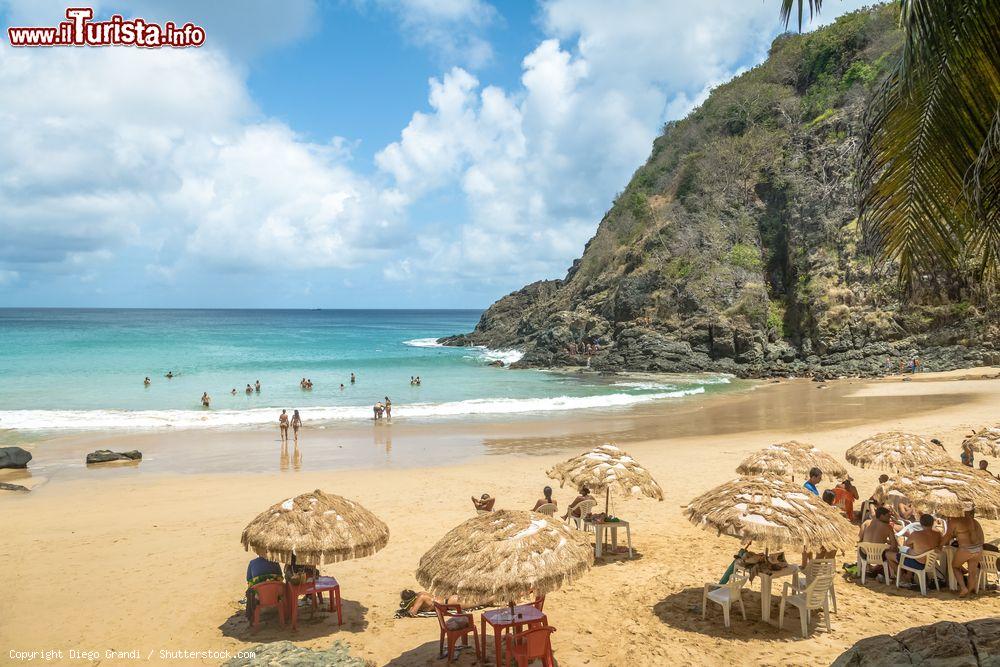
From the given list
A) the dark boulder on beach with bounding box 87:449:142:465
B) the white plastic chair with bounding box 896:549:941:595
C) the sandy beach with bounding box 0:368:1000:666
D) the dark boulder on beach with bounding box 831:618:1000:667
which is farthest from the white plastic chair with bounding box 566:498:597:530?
the dark boulder on beach with bounding box 87:449:142:465

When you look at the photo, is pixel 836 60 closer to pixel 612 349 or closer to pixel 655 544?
pixel 612 349

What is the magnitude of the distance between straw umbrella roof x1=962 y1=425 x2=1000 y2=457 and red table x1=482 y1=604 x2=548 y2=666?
11.7m

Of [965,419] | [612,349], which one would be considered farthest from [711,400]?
[612,349]

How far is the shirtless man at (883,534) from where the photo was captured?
9.09 m

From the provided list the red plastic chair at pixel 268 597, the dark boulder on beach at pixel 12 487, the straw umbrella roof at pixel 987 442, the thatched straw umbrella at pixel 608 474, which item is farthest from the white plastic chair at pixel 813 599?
the dark boulder on beach at pixel 12 487

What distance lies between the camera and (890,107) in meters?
5.15

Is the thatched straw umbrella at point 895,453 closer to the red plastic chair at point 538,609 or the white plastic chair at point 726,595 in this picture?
the white plastic chair at point 726,595

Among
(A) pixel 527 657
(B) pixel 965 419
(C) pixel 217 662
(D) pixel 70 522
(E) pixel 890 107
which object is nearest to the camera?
(E) pixel 890 107

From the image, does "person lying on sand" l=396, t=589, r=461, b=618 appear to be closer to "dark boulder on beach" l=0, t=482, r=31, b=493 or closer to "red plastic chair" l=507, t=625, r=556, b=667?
"red plastic chair" l=507, t=625, r=556, b=667

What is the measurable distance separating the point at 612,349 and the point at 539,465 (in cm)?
3205

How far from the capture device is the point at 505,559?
21.9 feet

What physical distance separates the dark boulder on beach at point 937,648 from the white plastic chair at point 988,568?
19.6 feet

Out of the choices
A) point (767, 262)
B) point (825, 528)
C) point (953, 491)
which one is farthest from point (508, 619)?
point (767, 262)

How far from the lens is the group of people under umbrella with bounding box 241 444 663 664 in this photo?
260 inches
